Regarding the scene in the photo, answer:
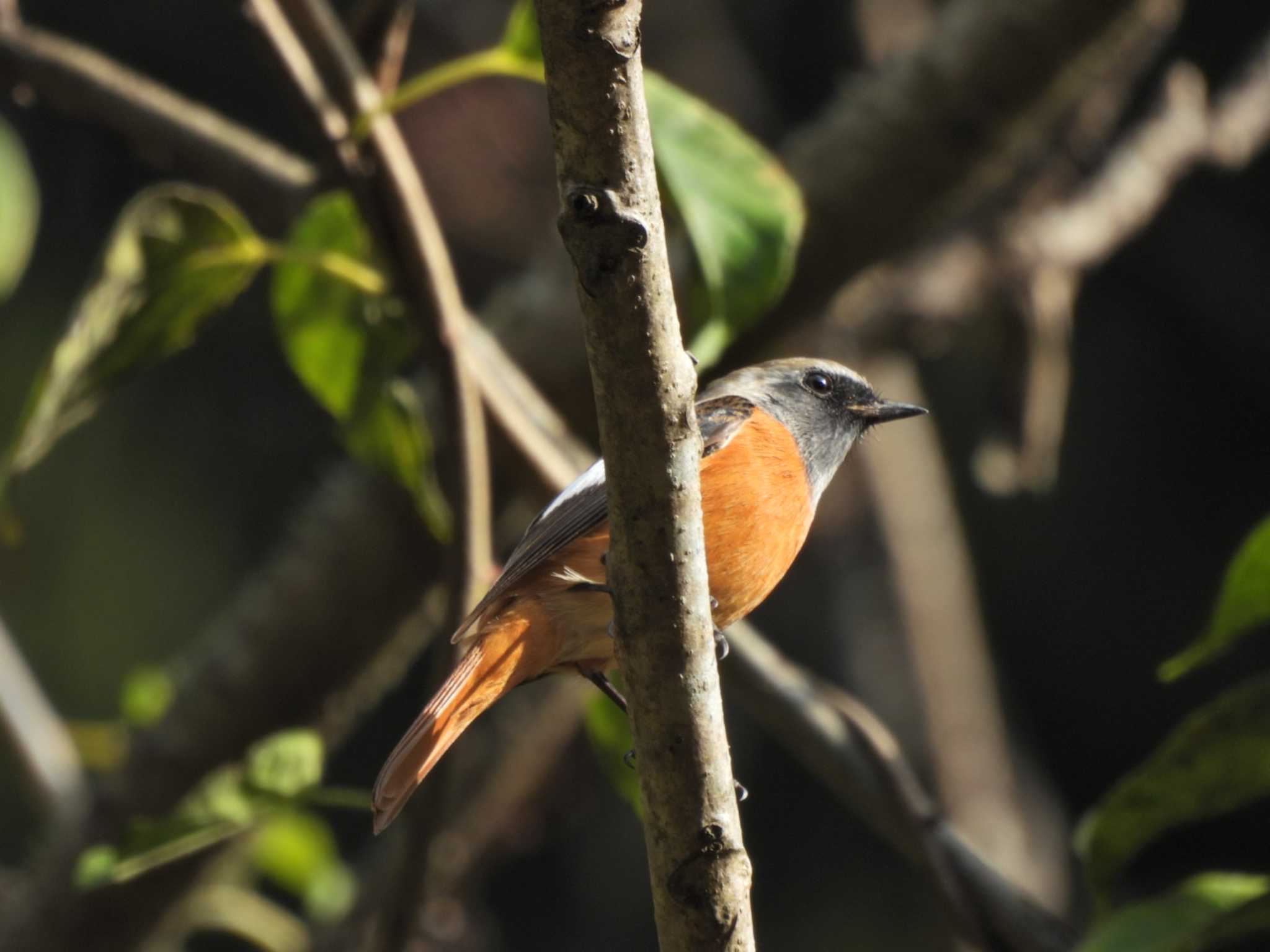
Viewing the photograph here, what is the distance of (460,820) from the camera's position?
481 centimetres

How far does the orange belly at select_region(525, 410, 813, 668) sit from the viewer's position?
111 inches

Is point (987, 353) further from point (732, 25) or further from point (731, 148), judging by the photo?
point (731, 148)

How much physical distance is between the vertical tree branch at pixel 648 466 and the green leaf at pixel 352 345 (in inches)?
55.6

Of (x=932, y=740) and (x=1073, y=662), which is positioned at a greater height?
(x=932, y=740)

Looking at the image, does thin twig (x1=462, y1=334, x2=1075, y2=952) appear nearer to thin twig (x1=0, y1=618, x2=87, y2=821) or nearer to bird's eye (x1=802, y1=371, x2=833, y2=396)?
bird's eye (x1=802, y1=371, x2=833, y2=396)

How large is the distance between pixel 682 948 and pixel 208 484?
22.8ft

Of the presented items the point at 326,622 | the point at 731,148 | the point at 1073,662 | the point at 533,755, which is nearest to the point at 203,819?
the point at 326,622

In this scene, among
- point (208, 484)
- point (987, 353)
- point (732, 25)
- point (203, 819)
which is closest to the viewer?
point (203, 819)

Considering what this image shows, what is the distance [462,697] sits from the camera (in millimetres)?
2711

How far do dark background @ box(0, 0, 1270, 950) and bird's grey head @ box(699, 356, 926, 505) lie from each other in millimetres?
3811

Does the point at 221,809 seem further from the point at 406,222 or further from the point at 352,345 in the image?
the point at 406,222

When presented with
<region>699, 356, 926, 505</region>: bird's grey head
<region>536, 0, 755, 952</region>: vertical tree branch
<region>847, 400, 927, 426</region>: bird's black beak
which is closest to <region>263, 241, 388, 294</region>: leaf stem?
<region>699, 356, 926, 505</region>: bird's grey head

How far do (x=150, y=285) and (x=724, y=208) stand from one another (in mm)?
1201

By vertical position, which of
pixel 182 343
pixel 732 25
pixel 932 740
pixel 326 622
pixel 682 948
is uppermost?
pixel 732 25
